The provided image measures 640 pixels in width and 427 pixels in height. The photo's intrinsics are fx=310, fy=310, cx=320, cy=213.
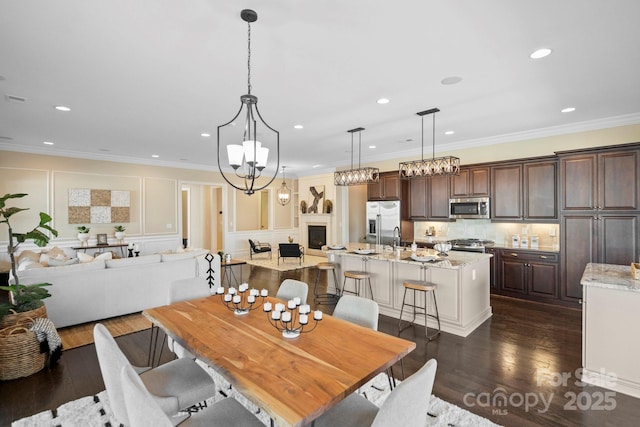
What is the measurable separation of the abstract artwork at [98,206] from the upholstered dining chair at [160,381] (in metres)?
6.64

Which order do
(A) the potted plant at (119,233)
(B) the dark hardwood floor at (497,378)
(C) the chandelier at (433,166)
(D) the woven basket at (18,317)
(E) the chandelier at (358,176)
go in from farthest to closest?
(A) the potted plant at (119,233) < (E) the chandelier at (358,176) < (C) the chandelier at (433,166) < (D) the woven basket at (18,317) < (B) the dark hardwood floor at (497,378)

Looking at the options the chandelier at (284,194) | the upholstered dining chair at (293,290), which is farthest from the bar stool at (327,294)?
the chandelier at (284,194)

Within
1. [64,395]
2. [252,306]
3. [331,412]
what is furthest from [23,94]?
[331,412]

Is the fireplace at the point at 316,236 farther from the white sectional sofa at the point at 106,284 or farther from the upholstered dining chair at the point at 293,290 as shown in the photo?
the upholstered dining chair at the point at 293,290

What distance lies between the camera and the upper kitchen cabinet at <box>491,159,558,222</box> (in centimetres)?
509

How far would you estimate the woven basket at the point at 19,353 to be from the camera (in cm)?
275

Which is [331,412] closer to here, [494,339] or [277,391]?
[277,391]

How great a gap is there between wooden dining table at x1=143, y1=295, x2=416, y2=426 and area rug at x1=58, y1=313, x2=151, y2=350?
202 cm

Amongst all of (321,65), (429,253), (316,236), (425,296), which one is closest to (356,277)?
(425,296)

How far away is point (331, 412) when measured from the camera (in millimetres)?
1609

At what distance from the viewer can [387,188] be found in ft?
23.5

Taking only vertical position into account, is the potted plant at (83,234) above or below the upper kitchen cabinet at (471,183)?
below

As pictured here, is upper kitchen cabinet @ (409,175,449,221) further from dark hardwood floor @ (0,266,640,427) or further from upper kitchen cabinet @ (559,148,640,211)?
dark hardwood floor @ (0,266,640,427)

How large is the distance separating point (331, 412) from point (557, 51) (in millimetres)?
3285
